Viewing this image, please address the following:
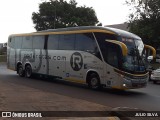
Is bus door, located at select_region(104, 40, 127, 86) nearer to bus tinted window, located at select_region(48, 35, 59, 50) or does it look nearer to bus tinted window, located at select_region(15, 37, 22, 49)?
bus tinted window, located at select_region(48, 35, 59, 50)

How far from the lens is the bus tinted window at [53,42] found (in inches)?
854

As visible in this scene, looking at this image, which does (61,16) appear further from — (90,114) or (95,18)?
(90,114)

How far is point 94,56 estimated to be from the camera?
18391 millimetres

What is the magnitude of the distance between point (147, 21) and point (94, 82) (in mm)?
33073

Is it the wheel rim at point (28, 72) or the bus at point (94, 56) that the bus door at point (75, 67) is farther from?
the wheel rim at point (28, 72)

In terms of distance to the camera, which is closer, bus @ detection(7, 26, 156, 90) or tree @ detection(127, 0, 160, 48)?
bus @ detection(7, 26, 156, 90)

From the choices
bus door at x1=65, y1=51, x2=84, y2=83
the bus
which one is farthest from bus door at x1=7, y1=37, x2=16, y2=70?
bus door at x1=65, y1=51, x2=84, y2=83

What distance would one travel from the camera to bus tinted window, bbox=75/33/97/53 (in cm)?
1850

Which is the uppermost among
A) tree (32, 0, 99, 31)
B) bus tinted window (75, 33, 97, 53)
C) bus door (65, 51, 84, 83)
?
tree (32, 0, 99, 31)

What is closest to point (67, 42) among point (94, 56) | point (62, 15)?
point (94, 56)

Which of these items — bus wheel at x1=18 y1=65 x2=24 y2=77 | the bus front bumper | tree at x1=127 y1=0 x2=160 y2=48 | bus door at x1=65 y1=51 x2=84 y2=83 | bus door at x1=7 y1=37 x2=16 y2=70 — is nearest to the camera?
the bus front bumper

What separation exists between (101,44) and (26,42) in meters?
8.56

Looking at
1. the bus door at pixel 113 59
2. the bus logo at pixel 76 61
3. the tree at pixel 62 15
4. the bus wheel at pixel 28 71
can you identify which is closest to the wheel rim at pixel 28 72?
the bus wheel at pixel 28 71

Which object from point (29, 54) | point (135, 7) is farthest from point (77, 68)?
point (135, 7)
